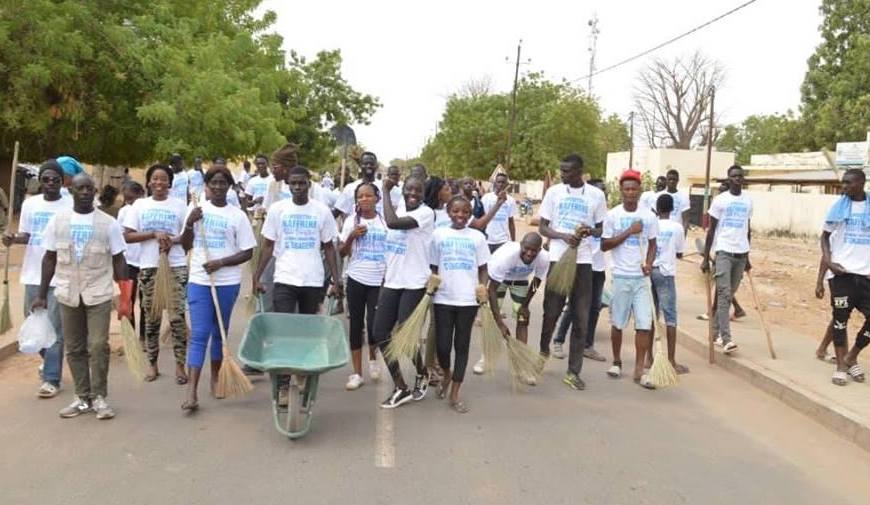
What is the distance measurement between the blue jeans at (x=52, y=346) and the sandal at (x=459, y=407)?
2988mm

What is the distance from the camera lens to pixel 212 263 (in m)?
5.59

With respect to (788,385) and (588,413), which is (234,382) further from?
(788,385)

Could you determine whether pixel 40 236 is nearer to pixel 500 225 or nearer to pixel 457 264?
pixel 457 264

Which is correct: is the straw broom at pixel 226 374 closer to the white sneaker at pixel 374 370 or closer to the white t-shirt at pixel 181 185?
the white sneaker at pixel 374 370

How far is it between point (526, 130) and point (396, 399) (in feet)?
129

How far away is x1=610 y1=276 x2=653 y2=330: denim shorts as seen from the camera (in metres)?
6.77

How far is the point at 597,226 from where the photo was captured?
671cm

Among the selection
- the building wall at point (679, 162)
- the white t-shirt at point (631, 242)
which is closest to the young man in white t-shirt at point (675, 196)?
the white t-shirt at point (631, 242)

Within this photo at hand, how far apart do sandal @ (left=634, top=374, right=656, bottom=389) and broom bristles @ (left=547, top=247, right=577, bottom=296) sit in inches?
41.6

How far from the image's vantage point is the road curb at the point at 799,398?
224 inches

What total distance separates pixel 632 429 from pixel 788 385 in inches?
78.1

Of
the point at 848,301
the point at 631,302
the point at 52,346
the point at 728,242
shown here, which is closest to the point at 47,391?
the point at 52,346

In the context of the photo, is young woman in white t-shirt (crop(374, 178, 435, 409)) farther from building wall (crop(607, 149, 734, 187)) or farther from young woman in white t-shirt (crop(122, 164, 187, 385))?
building wall (crop(607, 149, 734, 187))

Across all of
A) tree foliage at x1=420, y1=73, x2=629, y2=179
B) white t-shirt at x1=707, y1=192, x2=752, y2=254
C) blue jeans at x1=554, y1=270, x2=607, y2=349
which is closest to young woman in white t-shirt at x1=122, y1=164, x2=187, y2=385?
blue jeans at x1=554, y1=270, x2=607, y2=349
